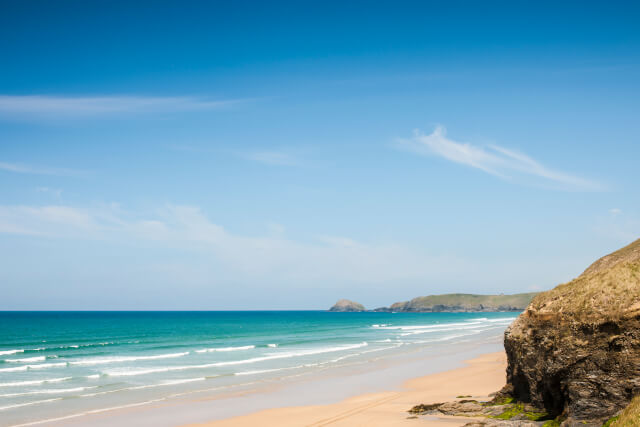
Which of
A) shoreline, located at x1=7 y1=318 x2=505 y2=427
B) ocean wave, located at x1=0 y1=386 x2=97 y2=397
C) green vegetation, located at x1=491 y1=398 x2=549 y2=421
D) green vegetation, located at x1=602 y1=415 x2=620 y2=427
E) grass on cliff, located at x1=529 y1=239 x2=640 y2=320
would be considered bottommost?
shoreline, located at x1=7 y1=318 x2=505 y2=427

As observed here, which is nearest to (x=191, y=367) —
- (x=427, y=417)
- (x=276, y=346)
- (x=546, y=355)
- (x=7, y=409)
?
(x=7, y=409)

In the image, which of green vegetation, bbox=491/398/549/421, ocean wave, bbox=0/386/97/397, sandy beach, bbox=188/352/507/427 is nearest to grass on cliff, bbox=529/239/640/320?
green vegetation, bbox=491/398/549/421

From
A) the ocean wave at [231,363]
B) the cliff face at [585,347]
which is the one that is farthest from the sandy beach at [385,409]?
the ocean wave at [231,363]

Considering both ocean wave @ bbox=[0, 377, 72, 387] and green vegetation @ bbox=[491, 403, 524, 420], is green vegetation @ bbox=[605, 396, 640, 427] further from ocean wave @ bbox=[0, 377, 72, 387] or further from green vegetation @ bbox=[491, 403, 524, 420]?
ocean wave @ bbox=[0, 377, 72, 387]

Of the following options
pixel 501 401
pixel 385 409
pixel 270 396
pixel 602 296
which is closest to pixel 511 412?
pixel 501 401

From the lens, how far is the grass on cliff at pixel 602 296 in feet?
36.3

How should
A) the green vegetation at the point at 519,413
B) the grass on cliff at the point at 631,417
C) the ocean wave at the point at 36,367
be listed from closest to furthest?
the grass on cliff at the point at 631,417
the green vegetation at the point at 519,413
the ocean wave at the point at 36,367

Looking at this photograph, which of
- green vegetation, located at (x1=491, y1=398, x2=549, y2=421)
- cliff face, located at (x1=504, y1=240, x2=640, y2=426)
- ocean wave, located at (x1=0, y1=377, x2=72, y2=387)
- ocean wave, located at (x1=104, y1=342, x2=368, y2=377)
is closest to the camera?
cliff face, located at (x1=504, y1=240, x2=640, y2=426)

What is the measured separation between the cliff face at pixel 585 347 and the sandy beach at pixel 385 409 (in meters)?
2.49

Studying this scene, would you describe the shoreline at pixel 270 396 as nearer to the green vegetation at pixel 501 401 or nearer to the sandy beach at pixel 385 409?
the sandy beach at pixel 385 409

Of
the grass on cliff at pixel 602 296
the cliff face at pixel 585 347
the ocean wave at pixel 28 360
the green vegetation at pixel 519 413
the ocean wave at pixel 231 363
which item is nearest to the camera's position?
the cliff face at pixel 585 347

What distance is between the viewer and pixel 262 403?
67.9ft

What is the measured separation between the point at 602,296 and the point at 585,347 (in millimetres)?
1228

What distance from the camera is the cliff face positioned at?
10.8 meters
